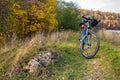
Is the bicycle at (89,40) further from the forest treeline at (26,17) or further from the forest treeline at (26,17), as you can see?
the forest treeline at (26,17)

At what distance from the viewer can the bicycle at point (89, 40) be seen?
1052 centimetres

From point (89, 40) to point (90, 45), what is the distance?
0.59 feet

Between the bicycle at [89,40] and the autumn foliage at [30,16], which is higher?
the bicycle at [89,40]

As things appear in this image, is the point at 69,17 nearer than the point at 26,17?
No

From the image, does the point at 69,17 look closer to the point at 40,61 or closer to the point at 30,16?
the point at 30,16

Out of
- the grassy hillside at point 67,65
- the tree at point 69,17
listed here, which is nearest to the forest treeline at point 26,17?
the tree at point 69,17

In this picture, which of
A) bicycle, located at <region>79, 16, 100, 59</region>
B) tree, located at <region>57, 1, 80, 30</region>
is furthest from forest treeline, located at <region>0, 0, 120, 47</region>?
bicycle, located at <region>79, 16, 100, 59</region>

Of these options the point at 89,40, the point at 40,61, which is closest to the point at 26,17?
the point at 89,40

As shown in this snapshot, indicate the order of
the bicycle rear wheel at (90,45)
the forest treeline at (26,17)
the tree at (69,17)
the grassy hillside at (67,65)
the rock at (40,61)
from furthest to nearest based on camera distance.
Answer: the tree at (69,17)
the forest treeline at (26,17)
the bicycle rear wheel at (90,45)
the rock at (40,61)
the grassy hillside at (67,65)

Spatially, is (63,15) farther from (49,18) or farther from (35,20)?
(35,20)

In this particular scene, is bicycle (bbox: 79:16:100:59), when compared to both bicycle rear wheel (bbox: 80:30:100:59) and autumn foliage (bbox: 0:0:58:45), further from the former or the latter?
autumn foliage (bbox: 0:0:58:45)

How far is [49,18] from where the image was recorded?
139 ft

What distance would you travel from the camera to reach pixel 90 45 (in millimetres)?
10695

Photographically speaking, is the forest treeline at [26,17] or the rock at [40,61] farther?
the forest treeline at [26,17]
